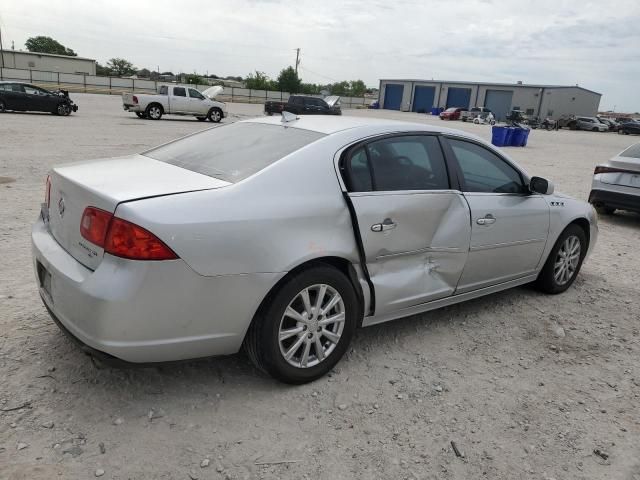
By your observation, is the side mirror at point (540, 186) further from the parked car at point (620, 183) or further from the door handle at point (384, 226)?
the parked car at point (620, 183)

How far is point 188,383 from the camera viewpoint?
9.87 ft

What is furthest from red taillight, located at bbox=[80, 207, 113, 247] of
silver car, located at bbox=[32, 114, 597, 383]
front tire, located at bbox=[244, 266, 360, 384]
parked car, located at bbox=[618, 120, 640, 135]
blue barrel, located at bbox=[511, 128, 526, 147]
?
parked car, located at bbox=[618, 120, 640, 135]

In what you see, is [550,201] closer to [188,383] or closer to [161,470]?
[188,383]

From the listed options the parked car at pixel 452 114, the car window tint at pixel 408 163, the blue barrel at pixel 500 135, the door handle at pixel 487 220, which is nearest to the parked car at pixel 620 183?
the door handle at pixel 487 220

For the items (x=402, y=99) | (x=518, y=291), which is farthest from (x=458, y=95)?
(x=518, y=291)

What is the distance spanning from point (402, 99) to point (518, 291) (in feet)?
259

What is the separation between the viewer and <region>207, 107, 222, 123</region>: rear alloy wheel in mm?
25397

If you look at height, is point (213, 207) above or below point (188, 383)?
above

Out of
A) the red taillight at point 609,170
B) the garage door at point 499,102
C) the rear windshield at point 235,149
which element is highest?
the garage door at point 499,102

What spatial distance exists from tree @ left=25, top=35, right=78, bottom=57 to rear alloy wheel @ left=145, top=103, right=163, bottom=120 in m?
96.6

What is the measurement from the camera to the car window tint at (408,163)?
3328 millimetres

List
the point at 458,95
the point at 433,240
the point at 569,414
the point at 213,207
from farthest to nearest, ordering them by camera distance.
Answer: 1. the point at 458,95
2. the point at 433,240
3. the point at 569,414
4. the point at 213,207

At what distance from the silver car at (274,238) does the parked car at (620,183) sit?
490cm

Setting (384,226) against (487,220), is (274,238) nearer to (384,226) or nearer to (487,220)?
(384,226)
